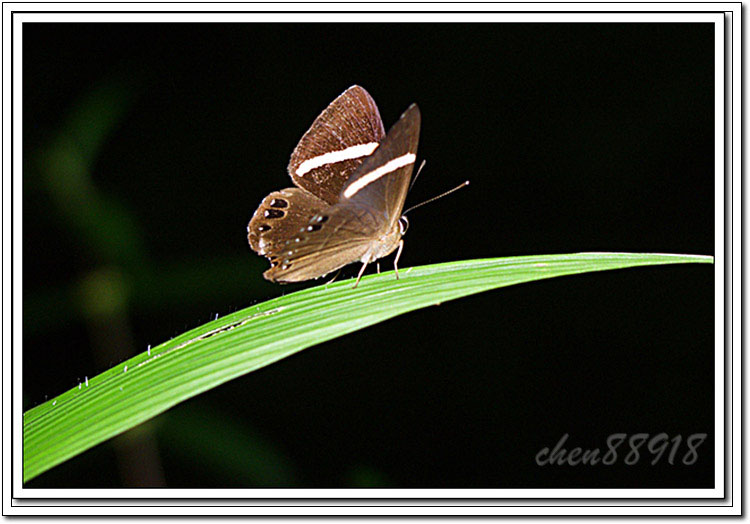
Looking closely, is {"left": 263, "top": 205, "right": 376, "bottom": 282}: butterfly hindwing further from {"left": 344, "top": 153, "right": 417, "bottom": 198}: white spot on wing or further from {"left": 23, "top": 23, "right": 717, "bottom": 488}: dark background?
{"left": 23, "top": 23, "right": 717, "bottom": 488}: dark background

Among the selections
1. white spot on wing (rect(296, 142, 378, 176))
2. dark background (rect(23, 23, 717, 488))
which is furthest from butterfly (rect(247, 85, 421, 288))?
dark background (rect(23, 23, 717, 488))

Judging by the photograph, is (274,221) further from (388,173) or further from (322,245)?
(388,173)

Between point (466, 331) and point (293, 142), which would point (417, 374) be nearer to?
point (466, 331)

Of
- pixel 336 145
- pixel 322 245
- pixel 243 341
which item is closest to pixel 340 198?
pixel 322 245

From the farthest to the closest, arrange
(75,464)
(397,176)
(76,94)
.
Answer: (76,94) < (75,464) < (397,176)
